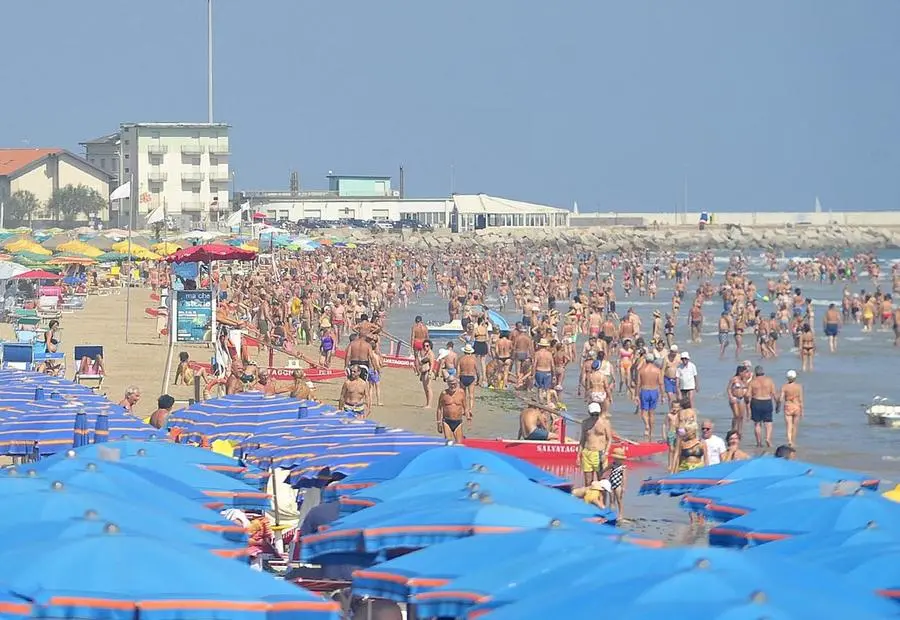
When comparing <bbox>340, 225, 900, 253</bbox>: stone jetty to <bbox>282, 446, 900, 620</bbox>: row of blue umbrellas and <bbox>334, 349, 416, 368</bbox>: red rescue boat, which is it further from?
<bbox>282, 446, 900, 620</bbox>: row of blue umbrellas

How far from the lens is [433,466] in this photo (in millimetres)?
9719

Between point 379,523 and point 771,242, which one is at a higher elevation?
point 771,242

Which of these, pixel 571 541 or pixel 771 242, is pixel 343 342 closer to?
pixel 571 541

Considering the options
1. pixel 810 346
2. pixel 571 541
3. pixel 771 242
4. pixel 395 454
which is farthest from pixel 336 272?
pixel 771 242

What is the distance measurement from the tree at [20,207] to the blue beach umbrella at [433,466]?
75.2m

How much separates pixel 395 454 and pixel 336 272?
35.5m

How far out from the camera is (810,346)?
88.4 ft

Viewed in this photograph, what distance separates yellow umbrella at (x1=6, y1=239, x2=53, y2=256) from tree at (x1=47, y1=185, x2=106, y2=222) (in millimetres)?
40120

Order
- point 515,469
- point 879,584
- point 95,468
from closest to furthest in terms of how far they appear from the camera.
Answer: point 879,584 → point 95,468 → point 515,469

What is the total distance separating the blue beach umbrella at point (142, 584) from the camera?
591cm

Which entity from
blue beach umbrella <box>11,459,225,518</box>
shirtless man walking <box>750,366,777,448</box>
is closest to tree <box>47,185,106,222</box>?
shirtless man walking <box>750,366,777,448</box>

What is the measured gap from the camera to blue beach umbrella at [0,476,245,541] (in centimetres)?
730

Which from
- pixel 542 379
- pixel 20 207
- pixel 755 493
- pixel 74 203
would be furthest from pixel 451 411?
pixel 20 207

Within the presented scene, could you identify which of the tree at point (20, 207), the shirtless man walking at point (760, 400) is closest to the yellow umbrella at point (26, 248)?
the shirtless man walking at point (760, 400)
